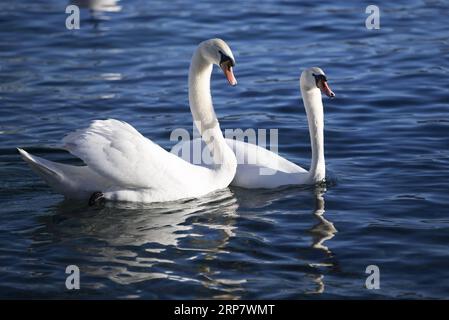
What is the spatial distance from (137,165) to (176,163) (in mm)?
471

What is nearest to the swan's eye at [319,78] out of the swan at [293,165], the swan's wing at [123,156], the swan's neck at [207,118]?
the swan at [293,165]

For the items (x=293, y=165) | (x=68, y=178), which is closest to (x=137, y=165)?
(x=68, y=178)

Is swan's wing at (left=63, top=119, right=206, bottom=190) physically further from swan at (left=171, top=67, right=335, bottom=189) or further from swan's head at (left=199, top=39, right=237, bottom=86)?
swan's head at (left=199, top=39, right=237, bottom=86)

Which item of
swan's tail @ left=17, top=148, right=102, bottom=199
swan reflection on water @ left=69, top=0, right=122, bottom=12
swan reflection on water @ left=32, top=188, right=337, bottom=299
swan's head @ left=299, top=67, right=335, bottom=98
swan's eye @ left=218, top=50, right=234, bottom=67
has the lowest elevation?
swan reflection on water @ left=32, top=188, right=337, bottom=299

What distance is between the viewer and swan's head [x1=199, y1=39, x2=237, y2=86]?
9.82 metres

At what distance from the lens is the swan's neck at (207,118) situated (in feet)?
33.3

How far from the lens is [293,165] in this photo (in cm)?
1059

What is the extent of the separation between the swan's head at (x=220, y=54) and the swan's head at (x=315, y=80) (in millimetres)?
904

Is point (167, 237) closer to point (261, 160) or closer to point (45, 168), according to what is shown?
point (45, 168)

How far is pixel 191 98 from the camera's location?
405 inches

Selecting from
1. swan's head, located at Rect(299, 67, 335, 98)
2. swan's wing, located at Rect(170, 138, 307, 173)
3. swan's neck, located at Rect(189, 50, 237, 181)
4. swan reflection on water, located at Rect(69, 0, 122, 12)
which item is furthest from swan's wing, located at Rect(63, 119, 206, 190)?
swan reflection on water, located at Rect(69, 0, 122, 12)

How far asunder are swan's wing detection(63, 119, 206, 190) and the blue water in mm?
335

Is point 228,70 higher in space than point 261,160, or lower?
higher
